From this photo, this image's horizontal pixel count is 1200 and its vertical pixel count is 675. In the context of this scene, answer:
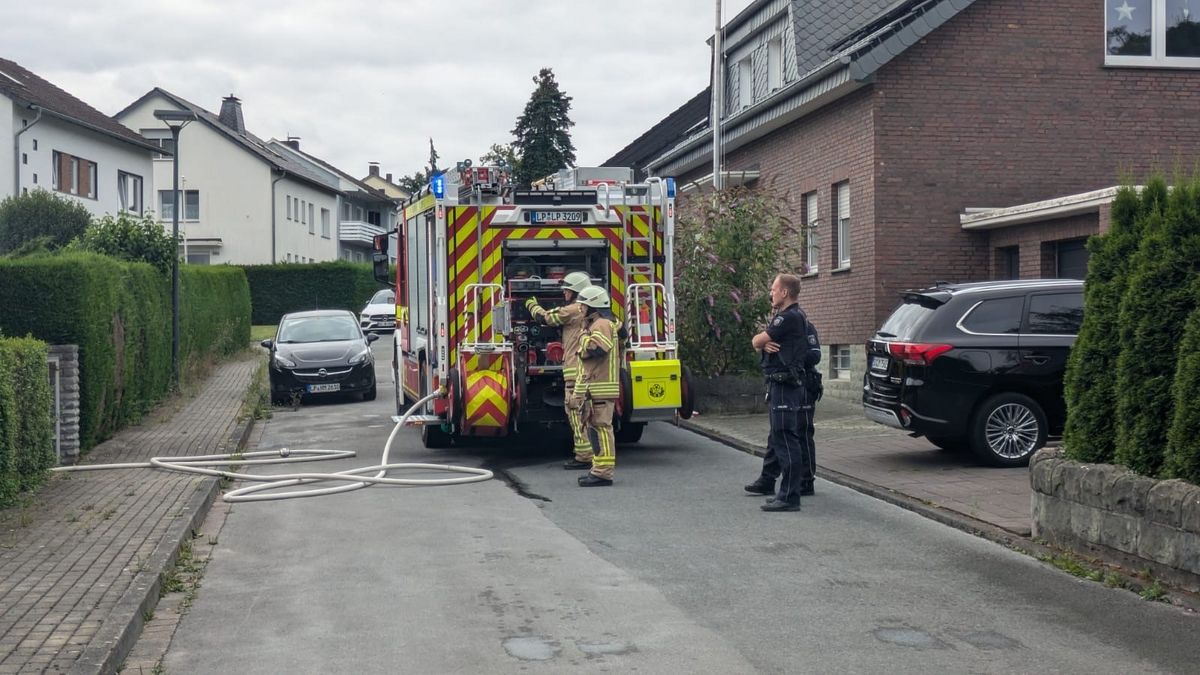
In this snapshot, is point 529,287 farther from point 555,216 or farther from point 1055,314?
point 1055,314

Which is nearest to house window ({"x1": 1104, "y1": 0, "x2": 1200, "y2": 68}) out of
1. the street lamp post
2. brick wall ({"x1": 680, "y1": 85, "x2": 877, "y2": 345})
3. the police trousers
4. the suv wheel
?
brick wall ({"x1": 680, "y1": 85, "x2": 877, "y2": 345})

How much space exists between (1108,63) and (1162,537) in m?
14.3

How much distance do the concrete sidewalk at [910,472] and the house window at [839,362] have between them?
13.7 feet

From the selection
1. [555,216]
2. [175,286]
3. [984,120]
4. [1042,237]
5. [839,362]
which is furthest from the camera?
[175,286]

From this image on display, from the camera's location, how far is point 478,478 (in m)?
13.1

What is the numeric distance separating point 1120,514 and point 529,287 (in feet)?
25.5

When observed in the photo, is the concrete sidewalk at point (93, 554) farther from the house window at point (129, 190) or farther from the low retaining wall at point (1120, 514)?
the house window at point (129, 190)

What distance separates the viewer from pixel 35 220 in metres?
35.4

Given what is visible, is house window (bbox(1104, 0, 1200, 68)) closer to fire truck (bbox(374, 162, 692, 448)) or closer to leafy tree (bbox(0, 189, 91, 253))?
fire truck (bbox(374, 162, 692, 448))

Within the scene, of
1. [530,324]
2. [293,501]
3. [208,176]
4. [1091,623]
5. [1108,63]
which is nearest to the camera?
[1091,623]

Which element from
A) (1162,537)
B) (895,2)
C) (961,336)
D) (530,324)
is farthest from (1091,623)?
(895,2)

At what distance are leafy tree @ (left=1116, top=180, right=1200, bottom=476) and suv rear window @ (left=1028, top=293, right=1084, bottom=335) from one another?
14.9 feet

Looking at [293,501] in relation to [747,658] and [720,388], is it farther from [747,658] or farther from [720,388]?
[720,388]

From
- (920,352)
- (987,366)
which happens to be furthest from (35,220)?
(987,366)
